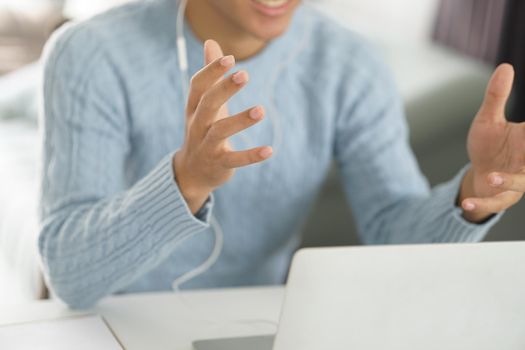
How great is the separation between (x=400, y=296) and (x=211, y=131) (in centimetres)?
25

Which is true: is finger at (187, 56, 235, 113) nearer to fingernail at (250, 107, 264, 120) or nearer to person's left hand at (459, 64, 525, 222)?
fingernail at (250, 107, 264, 120)

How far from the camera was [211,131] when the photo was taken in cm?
83

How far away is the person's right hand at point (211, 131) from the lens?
811mm

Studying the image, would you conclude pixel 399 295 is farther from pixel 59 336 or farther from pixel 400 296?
pixel 59 336

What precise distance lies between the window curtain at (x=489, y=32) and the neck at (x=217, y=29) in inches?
39.6

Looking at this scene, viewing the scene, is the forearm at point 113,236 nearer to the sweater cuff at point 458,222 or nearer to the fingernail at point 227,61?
the fingernail at point 227,61

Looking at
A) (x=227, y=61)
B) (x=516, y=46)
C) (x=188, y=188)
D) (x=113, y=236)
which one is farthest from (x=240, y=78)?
(x=516, y=46)

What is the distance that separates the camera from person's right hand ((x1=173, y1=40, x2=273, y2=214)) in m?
0.81

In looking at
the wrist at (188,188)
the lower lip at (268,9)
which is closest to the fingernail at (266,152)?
the wrist at (188,188)

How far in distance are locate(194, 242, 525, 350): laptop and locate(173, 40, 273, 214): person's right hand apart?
157 millimetres

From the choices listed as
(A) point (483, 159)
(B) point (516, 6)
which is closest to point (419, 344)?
(A) point (483, 159)

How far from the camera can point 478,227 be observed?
1031mm

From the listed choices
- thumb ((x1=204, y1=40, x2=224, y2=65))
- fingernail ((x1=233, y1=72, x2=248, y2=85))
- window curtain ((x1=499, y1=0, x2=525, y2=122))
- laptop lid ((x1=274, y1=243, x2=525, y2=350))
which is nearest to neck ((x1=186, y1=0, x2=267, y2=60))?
thumb ((x1=204, y1=40, x2=224, y2=65))

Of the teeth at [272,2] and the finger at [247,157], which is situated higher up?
the teeth at [272,2]
